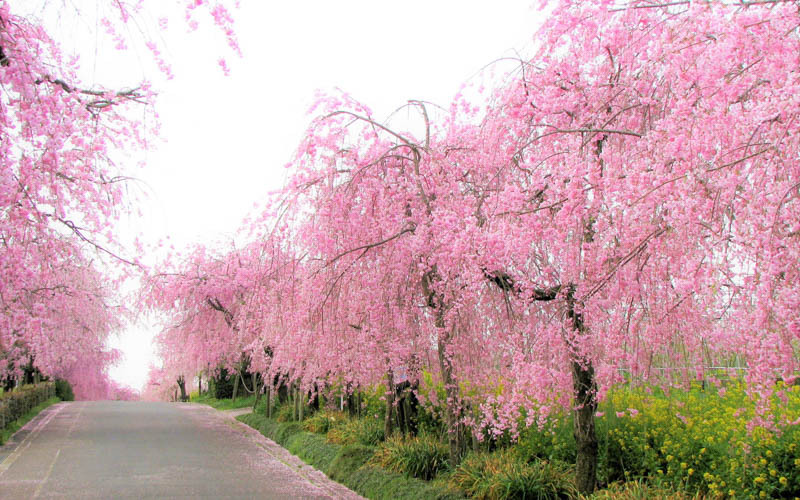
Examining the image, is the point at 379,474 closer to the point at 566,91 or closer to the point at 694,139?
the point at 566,91

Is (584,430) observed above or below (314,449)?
above

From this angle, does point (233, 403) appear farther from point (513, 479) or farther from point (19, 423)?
point (513, 479)

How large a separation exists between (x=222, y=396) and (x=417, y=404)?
68.3 feet

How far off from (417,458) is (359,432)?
3.13 meters

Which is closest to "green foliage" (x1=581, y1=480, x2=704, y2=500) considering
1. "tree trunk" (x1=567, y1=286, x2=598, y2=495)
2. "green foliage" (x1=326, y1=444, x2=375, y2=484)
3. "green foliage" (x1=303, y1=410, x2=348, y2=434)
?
"tree trunk" (x1=567, y1=286, x2=598, y2=495)

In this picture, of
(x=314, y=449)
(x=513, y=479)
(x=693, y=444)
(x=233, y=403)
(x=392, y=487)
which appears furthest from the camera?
(x=233, y=403)

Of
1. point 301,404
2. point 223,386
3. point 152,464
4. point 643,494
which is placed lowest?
point 152,464

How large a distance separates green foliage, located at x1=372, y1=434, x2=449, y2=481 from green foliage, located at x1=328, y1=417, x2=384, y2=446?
185cm

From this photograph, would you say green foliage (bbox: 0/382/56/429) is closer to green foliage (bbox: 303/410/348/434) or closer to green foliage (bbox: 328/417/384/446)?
green foliage (bbox: 303/410/348/434)

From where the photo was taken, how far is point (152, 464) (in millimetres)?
12273

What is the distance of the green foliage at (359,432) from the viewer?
1205 cm

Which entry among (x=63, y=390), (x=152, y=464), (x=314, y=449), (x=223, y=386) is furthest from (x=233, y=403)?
(x=314, y=449)

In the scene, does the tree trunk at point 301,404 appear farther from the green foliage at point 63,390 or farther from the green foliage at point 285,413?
the green foliage at point 63,390

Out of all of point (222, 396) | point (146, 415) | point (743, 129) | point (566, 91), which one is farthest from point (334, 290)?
point (222, 396)
